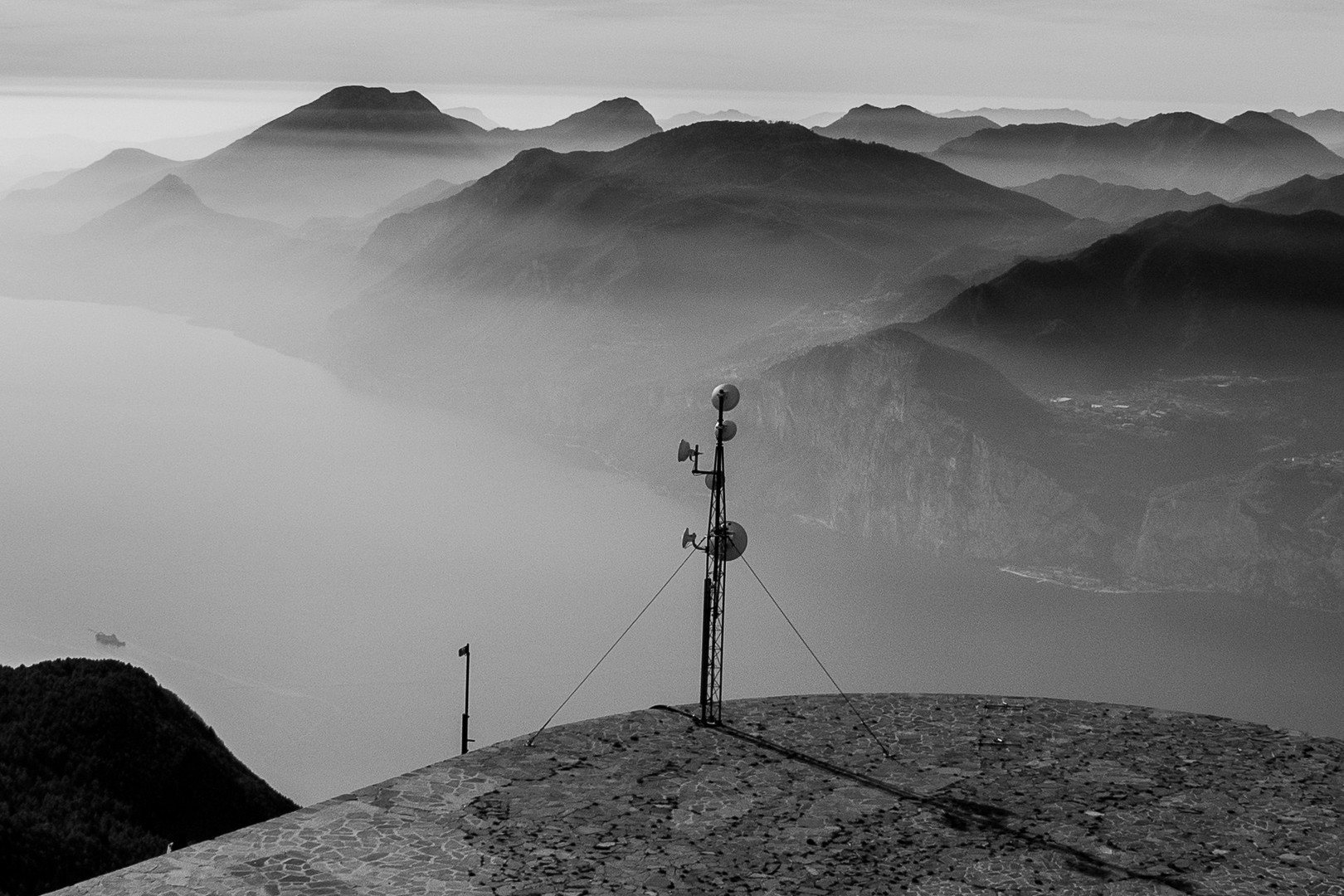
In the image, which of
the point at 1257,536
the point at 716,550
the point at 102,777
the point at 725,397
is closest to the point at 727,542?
the point at 716,550

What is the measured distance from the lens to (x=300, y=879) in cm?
2038

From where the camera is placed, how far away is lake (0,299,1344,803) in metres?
105

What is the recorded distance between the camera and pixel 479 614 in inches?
4855

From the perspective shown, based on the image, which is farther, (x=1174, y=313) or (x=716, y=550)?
(x=1174, y=313)

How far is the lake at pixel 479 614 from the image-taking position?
10506 cm

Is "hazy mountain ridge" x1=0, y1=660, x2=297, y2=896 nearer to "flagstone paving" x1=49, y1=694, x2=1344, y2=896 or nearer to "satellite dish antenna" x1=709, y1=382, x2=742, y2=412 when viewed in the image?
"flagstone paving" x1=49, y1=694, x2=1344, y2=896

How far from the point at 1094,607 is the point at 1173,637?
9.32m

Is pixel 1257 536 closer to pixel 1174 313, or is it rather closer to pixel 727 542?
pixel 1174 313

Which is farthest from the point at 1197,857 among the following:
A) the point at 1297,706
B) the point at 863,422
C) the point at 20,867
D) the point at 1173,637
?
the point at 863,422

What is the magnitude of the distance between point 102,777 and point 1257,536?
122102 millimetres

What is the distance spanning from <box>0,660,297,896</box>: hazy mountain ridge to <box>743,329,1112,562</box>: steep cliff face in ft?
369

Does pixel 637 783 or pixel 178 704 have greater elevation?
pixel 637 783

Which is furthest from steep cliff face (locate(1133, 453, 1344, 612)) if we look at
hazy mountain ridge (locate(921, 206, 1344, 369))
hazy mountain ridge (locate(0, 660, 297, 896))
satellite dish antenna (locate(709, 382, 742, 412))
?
Answer: satellite dish antenna (locate(709, 382, 742, 412))

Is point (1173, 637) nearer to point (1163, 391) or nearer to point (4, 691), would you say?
point (1163, 391)
